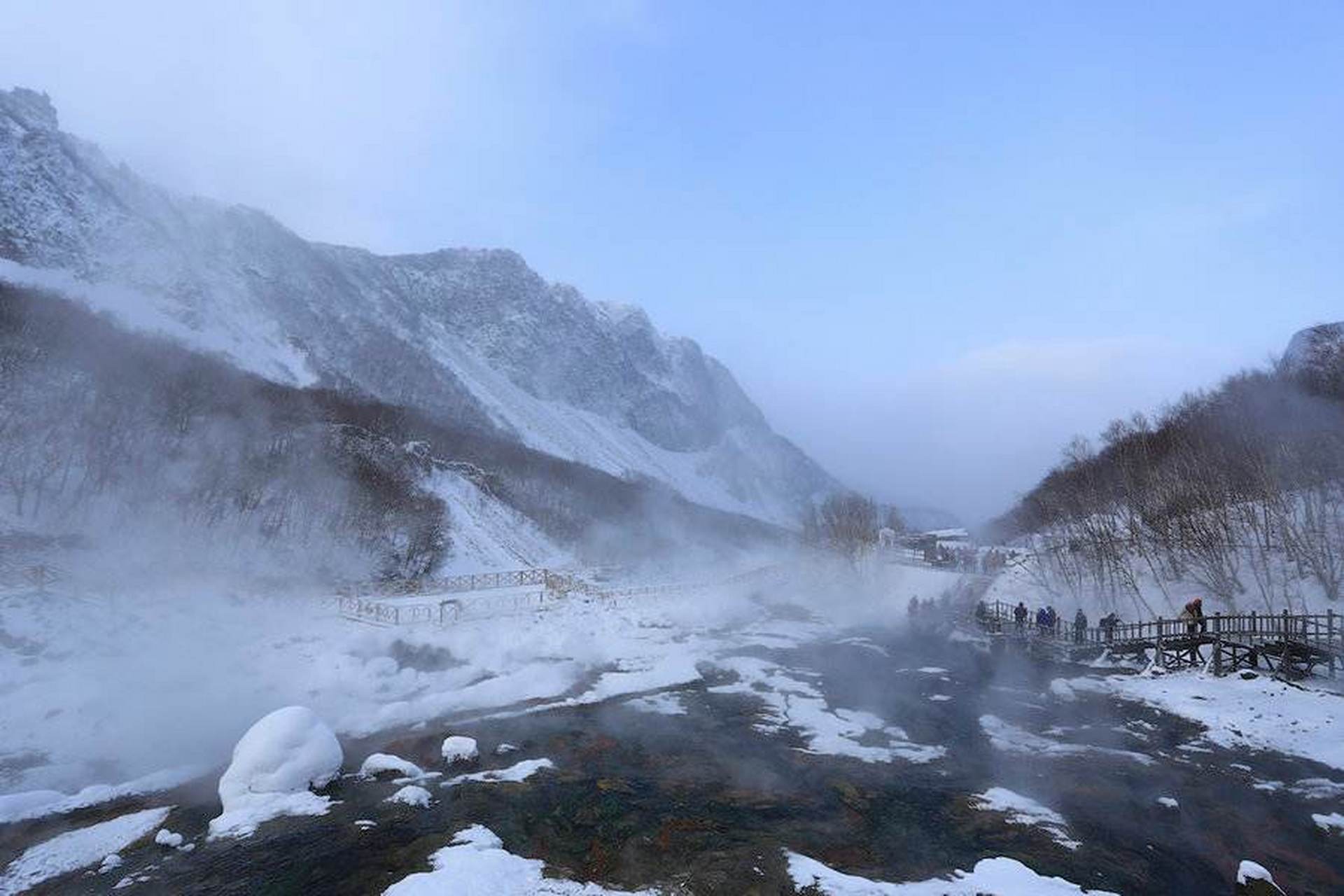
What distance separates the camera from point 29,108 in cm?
8819

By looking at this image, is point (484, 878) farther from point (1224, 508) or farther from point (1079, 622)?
point (1224, 508)

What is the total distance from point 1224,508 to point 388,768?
34.1 m

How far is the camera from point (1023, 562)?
142ft

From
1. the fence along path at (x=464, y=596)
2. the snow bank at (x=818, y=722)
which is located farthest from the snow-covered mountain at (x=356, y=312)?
the snow bank at (x=818, y=722)

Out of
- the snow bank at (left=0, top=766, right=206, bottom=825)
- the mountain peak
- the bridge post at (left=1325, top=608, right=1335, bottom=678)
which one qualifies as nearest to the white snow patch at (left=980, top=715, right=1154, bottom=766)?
the bridge post at (left=1325, top=608, right=1335, bottom=678)

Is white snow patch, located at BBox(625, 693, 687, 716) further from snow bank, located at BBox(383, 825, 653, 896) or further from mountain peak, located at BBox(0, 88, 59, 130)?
mountain peak, located at BBox(0, 88, 59, 130)

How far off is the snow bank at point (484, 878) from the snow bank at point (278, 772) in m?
3.39

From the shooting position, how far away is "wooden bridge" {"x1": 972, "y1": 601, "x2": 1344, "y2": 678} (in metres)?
21.0

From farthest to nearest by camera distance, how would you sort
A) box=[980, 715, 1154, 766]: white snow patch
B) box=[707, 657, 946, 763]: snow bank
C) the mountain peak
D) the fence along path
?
the mountain peak, the fence along path, box=[707, 657, 946, 763]: snow bank, box=[980, 715, 1154, 766]: white snow patch

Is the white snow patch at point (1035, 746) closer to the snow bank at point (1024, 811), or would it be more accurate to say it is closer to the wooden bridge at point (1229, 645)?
the snow bank at point (1024, 811)

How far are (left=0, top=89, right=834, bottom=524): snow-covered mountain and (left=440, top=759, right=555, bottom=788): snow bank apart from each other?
7359 cm

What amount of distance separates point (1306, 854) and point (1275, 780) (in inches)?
152

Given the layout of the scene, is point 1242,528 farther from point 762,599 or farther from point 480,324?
point 480,324

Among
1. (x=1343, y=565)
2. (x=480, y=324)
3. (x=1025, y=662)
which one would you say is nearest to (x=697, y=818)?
(x=1025, y=662)
